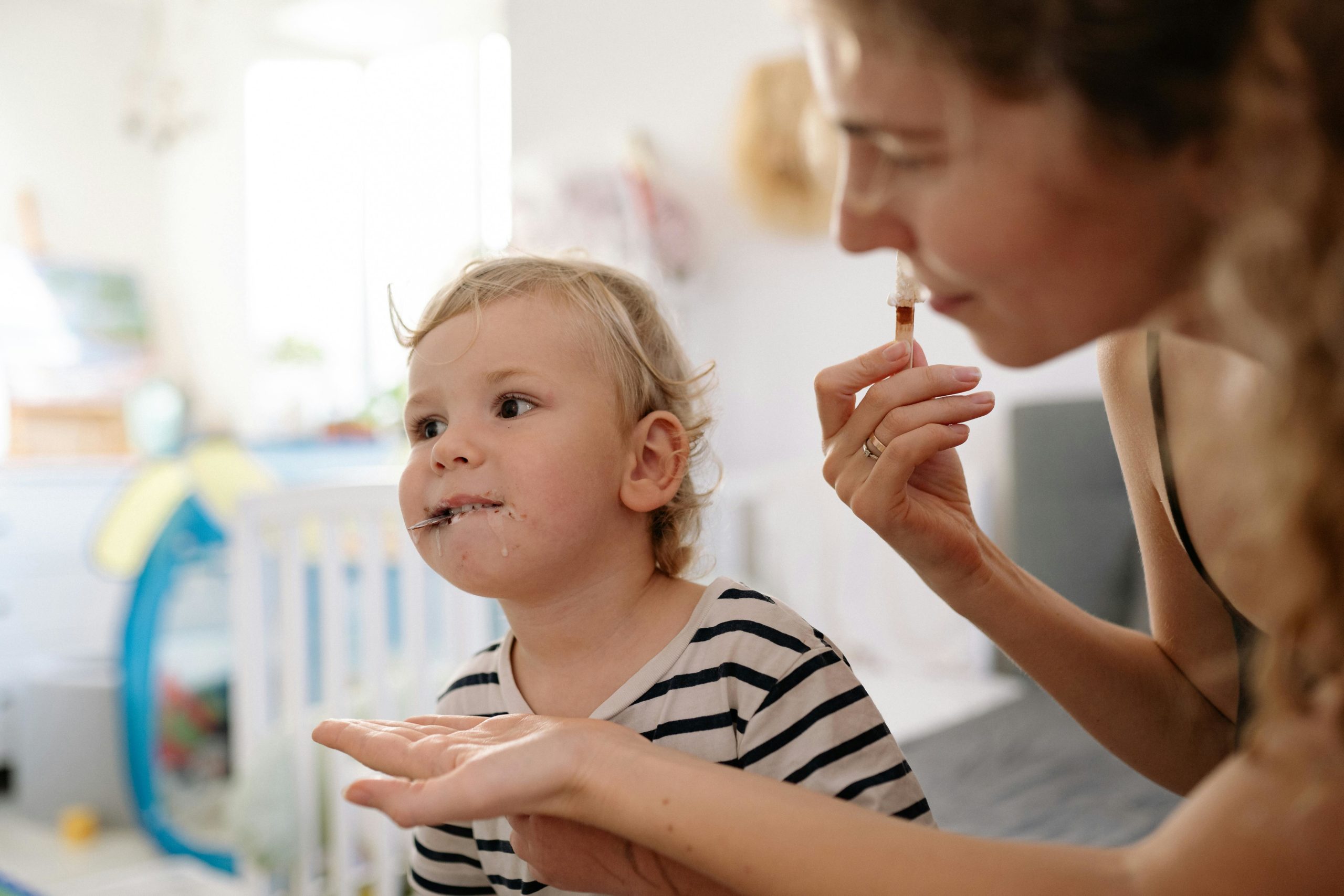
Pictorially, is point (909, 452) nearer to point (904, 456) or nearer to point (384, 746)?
point (904, 456)

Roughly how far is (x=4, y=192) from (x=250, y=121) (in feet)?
3.07

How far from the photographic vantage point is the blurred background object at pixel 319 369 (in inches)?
66.3

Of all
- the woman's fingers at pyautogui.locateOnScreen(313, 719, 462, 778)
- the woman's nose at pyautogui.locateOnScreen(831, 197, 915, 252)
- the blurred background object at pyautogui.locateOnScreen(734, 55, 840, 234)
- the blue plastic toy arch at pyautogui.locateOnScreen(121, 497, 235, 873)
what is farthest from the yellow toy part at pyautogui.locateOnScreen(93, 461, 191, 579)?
the woman's nose at pyautogui.locateOnScreen(831, 197, 915, 252)

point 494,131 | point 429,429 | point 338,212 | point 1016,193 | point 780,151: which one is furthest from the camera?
point 338,212

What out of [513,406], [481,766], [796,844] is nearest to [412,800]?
[481,766]

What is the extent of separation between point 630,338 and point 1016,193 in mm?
421

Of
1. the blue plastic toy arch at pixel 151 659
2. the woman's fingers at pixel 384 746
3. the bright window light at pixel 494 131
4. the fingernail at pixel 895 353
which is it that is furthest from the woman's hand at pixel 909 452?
the bright window light at pixel 494 131

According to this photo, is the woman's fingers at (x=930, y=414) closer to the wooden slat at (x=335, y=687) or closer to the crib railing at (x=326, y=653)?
the crib railing at (x=326, y=653)

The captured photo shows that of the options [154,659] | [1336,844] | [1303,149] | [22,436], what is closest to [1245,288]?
[1303,149]

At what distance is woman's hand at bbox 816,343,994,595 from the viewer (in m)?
0.70

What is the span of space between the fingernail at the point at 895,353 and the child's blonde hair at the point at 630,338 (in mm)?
198

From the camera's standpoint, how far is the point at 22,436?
3918 mm

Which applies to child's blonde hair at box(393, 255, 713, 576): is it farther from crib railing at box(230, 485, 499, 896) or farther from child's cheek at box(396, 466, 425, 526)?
crib railing at box(230, 485, 499, 896)

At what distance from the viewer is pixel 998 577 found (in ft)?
Result: 2.53
